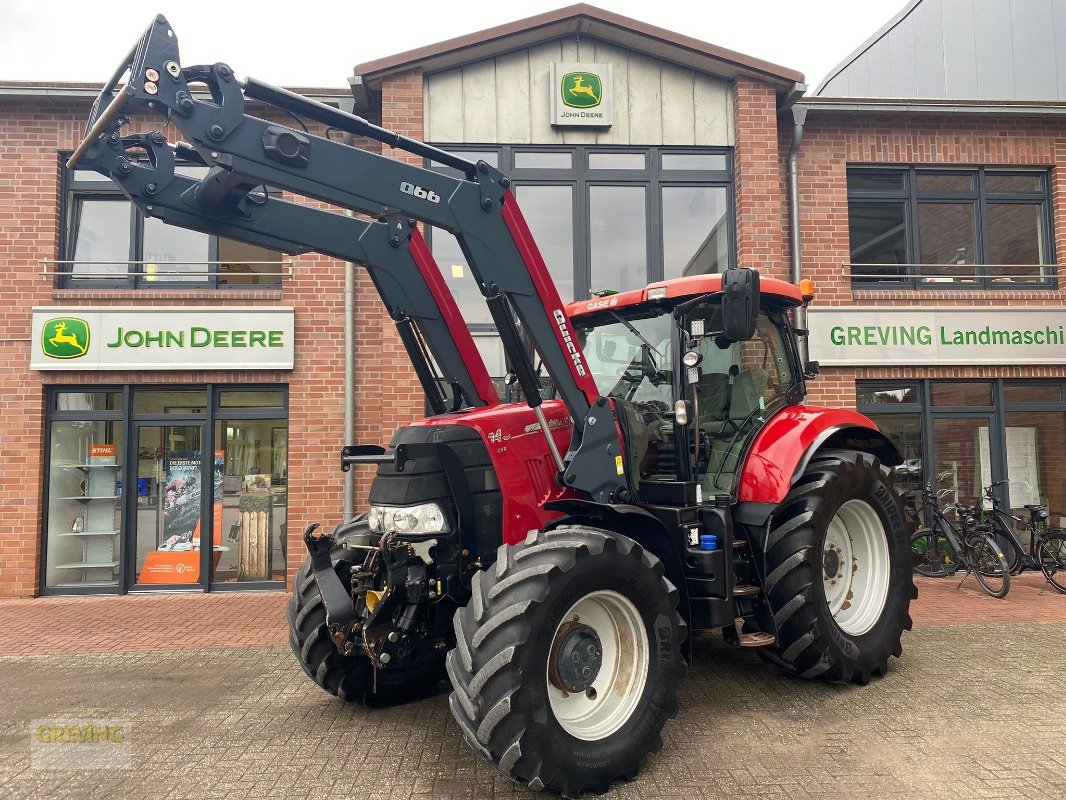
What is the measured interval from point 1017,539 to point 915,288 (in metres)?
3.12

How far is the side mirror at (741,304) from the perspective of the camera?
3869mm

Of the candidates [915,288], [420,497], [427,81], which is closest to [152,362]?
[427,81]

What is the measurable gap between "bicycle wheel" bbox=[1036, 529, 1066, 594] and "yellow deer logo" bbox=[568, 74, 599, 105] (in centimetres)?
704

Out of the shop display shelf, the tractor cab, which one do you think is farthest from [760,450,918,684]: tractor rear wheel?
the shop display shelf

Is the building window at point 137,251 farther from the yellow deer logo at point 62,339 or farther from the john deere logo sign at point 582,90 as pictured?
the john deere logo sign at point 582,90

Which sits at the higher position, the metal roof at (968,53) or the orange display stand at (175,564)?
the metal roof at (968,53)

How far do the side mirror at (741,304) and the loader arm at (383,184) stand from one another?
825mm

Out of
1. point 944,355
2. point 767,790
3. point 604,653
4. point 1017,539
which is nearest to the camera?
point 767,790

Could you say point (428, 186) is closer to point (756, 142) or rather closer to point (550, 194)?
point (550, 194)

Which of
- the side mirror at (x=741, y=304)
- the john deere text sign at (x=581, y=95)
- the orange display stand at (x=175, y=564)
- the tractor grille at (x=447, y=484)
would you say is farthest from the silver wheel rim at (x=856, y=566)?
the orange display stand at (x=175, y=564)

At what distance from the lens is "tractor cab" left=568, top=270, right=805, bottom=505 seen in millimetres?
4250

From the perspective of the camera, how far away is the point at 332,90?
816cm

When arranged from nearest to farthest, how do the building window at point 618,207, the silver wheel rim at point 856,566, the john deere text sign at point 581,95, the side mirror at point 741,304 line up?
1. the side mirror at point 741,304
2. the silver wheel rim at point 856,566
3. the john deere text sign at point 581,95
4. the building window at point 618,207

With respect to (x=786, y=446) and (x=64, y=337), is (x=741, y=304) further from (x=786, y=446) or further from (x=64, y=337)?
(x=64, y=337)
